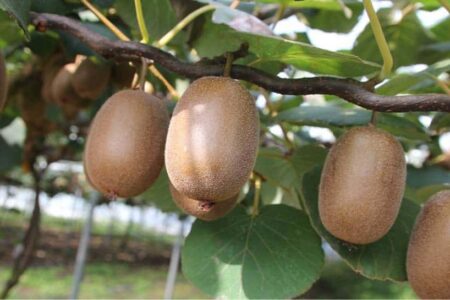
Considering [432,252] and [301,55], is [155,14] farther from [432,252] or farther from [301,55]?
[432,252]

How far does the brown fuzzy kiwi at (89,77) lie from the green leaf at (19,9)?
0.32 metres

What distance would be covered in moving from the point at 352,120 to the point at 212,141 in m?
0.36

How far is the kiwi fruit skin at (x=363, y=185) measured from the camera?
65cm

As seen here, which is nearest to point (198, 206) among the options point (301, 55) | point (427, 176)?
point (301, 55)

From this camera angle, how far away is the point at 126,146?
0.67 m

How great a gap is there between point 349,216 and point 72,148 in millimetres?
1532

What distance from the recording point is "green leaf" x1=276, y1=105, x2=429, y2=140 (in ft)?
2.76

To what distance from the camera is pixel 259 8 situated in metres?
1.17

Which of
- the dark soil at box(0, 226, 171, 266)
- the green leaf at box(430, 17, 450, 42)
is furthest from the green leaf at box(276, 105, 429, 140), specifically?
the dark soil at box(0, 226, 171, 266)

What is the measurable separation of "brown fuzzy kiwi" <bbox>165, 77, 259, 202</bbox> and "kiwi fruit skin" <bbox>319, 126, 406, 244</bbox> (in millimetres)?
121

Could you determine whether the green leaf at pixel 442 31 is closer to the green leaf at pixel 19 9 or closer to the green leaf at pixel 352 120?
the green leaf at pixel 352 120

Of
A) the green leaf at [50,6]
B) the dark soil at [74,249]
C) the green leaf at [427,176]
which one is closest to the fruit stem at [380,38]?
the green leaf at [50,6]

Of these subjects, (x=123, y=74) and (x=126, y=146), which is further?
(x=123, y=74)

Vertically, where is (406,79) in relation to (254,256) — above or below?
above
